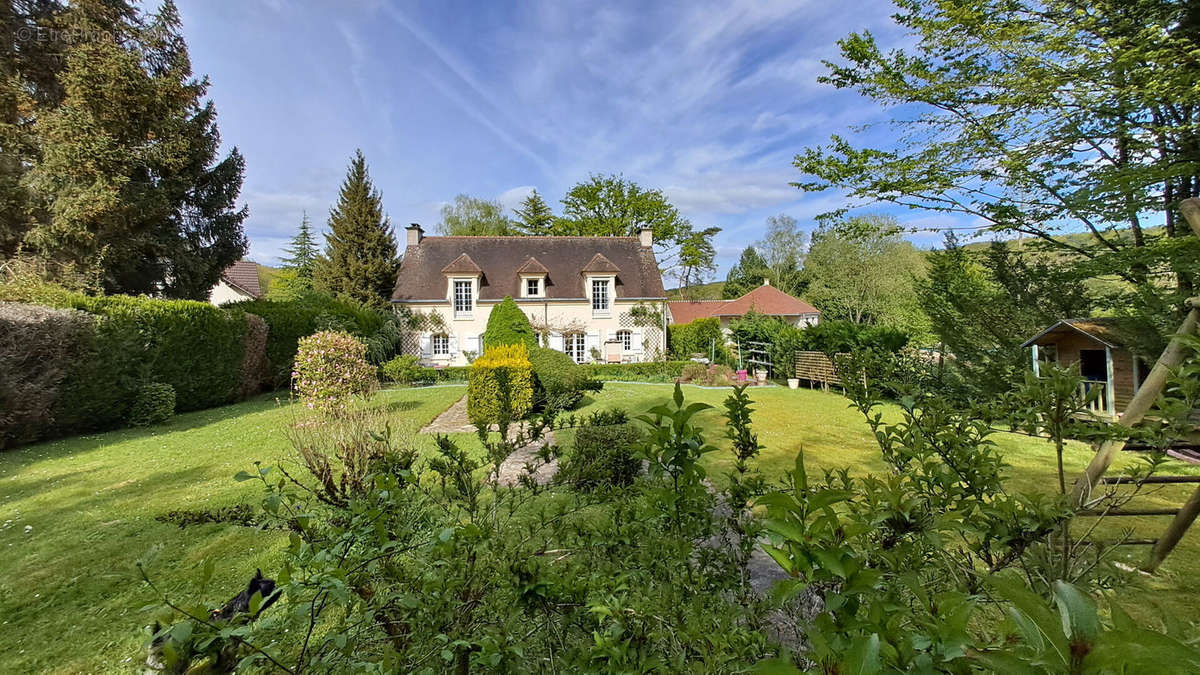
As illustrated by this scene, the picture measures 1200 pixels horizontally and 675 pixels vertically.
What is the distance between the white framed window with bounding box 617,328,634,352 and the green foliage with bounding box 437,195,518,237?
2002 centimetres

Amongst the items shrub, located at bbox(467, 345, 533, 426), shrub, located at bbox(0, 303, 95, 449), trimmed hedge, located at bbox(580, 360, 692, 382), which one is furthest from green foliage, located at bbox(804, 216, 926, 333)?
shrub, located at bbox(0, 303, 95, 449)

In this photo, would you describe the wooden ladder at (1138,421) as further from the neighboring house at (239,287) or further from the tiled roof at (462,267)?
the neighboring house at (239,287)

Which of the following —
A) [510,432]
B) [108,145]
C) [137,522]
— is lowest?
[137,522]

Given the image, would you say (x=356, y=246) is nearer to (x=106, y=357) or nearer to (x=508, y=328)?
(x=508, y=328)

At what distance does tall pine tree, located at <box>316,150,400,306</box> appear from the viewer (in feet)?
81.9

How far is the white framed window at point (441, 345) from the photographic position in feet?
72.1

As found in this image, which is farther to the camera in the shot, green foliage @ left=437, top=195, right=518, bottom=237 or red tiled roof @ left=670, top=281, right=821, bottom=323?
green foliage @ left=437, top=195, right=518, bottom=237

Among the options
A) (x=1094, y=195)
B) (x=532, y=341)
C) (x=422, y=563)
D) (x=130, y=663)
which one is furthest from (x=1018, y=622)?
(x=532, y=341)

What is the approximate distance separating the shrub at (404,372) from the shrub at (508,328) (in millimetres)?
3586

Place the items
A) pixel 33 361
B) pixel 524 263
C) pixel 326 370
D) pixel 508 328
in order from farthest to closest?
1. pixel 524 263
2. pixel 508 328
3. pixel 326 370
4. pixel 33 361

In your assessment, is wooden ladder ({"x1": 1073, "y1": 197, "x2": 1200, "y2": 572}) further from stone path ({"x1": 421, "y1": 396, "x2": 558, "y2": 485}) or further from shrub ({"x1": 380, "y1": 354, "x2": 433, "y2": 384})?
shrub ({"x1": 380, "y1": 354, "x2": 433, "y2": 384})

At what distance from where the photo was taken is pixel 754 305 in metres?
27.6

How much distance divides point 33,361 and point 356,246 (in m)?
18.9

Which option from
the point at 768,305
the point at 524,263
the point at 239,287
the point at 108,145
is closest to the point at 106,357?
the point at 108,145
